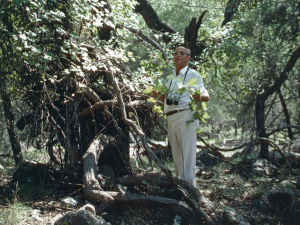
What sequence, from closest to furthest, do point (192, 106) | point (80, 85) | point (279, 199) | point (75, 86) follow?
point (192, 106) → point (80, 85) → point (279, 199) → point (75, 86)

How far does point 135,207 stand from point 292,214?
218 centimetres

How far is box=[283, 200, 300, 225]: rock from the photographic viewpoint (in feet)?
15.2

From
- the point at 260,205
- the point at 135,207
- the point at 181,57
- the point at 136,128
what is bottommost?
the point at 260,205

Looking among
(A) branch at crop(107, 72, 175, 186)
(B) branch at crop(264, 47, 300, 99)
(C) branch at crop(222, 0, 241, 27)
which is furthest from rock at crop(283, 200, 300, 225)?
(C) branch at crop(222, 0, 241, 27)

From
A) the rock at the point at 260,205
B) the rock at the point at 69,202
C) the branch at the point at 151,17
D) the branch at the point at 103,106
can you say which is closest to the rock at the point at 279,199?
the rock at the point at 260,205

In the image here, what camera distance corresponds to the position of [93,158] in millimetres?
5242

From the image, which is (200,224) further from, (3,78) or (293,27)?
(293,27)

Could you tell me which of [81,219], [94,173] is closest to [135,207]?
[94,173]

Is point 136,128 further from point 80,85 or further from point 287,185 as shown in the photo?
point 287,185

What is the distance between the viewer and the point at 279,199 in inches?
210

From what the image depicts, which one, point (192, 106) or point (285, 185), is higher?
point (192, 106)

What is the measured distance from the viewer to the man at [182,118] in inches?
185

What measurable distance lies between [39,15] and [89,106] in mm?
1753

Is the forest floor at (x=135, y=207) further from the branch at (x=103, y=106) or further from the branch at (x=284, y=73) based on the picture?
the branch at (x=284, y=73)
